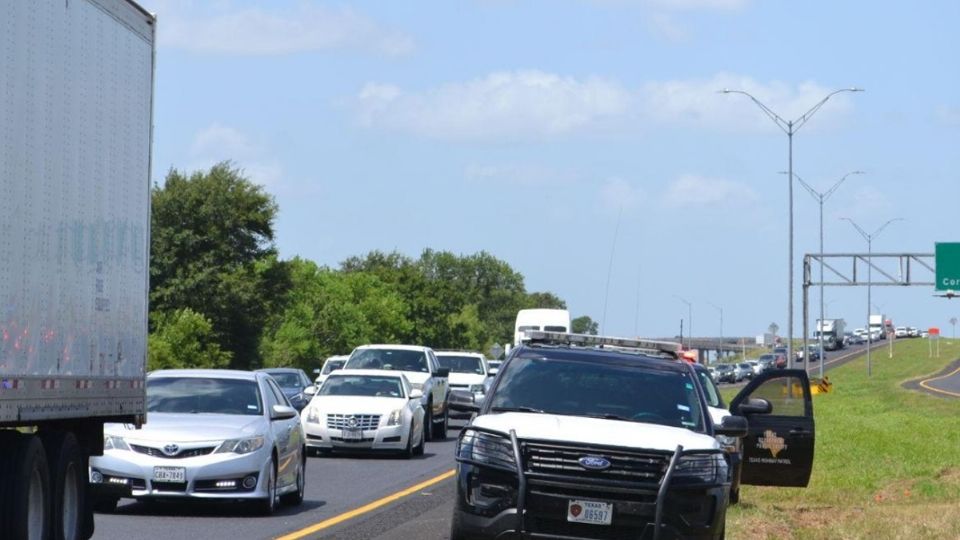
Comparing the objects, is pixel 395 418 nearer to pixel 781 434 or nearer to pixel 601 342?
pixel 781 434

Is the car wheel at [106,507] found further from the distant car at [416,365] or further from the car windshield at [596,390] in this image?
the distant car at [416,365]

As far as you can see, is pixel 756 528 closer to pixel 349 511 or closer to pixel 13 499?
pixel 349 511

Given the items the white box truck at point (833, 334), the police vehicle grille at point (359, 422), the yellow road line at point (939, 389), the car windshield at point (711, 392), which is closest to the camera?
the car windshield at point (711, 392)

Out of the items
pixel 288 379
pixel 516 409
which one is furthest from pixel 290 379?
pixel 516 409

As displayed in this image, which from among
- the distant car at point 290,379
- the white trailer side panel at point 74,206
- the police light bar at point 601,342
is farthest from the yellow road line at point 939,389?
the white trailer side panel at point 74,206

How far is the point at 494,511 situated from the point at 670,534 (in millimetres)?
1174

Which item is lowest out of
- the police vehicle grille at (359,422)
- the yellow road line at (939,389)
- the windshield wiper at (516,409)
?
the yellow road line at (939,389)

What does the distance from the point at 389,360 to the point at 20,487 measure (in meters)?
26.7

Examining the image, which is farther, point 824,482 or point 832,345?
point 832,345

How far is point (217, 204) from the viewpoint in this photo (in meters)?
91.8

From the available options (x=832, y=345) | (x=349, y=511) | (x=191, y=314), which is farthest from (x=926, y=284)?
(x=832, y=345)

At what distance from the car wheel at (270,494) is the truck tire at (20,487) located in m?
6.39

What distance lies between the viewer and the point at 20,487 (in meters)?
11.8

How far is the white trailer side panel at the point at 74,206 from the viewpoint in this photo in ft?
36.3
